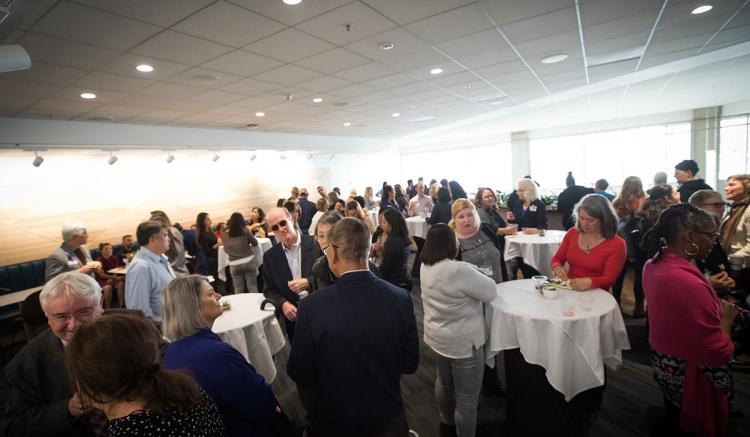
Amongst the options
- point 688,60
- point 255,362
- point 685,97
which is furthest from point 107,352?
point 685,97

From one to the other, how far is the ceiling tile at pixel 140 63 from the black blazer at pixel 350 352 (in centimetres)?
338

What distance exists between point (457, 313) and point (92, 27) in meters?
3.36

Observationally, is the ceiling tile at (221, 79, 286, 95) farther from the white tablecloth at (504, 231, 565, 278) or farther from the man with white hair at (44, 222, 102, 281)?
the white tablecloth at (504, 231, 565, 278)

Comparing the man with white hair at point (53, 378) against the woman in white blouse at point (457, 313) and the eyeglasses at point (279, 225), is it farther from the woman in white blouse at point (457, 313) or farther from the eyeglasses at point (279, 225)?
the woman in white blouse at point (457, 313)

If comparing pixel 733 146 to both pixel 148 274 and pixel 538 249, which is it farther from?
pixel 148 274

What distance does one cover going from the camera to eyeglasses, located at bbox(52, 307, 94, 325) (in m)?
1.46

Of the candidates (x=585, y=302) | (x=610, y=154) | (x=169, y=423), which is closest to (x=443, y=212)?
(x=585, y=302)

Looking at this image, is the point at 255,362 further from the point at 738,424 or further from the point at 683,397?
the point at 738,424

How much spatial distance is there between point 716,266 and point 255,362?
3.35 m

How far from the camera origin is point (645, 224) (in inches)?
137

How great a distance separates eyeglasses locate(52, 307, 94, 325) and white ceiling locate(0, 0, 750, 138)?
2.04 meters

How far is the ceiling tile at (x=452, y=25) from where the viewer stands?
3.03 m

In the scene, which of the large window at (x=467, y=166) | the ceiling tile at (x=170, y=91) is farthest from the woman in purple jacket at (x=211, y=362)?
the large window at (x=467, y=166)

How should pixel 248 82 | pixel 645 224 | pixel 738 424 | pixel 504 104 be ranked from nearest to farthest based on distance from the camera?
pixel 738 424 → pixel 645 224 → pixel 248 82 → pixel 504 104
